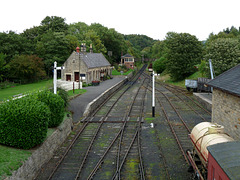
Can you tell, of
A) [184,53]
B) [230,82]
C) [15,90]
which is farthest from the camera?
[184,53]

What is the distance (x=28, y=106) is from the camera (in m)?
11.5

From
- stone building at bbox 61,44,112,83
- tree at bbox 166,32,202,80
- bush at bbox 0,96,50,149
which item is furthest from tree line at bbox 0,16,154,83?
bush at bbox 0,96,50,149

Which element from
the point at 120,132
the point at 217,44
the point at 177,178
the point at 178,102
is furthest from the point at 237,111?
the point at 217,44

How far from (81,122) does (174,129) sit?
26.4 ft

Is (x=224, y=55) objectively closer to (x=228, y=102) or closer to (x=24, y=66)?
(x=228, y=102)

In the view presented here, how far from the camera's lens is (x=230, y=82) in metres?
14.3

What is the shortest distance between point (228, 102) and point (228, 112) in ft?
2.05

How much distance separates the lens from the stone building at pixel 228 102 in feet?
42.1

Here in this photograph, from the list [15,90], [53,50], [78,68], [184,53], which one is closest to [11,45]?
[53,50]

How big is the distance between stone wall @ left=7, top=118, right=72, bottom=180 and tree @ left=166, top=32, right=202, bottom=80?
35075mm

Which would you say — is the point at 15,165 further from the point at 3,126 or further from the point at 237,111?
the point at 237,111

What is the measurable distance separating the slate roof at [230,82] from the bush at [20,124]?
34.6ft

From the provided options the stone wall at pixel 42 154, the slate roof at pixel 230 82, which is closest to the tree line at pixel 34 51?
the stone wall at pixel 42 154

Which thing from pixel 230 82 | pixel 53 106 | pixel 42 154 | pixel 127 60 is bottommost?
pixel 42 154
